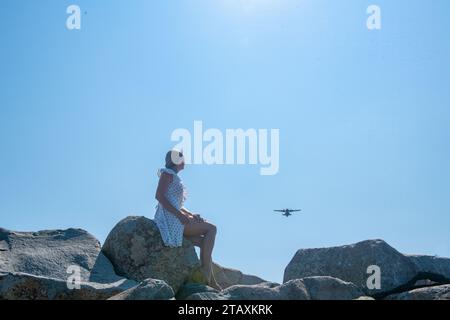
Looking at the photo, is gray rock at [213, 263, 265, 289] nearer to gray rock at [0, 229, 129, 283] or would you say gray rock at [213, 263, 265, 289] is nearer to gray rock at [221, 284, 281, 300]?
gray rock at [0, 229, 129, 283]

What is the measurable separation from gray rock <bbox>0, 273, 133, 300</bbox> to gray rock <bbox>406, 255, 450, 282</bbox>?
18.8ft

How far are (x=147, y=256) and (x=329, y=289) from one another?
3.61 meters

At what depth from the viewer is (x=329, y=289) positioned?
349 inches

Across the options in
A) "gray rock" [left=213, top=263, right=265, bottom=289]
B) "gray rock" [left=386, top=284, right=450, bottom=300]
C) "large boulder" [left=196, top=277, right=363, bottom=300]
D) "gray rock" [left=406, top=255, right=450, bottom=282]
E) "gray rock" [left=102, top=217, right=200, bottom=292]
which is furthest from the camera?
"gray rock" [left=213, top=263, right=265, bottom=289]

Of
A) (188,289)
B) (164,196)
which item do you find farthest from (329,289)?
(164,196)

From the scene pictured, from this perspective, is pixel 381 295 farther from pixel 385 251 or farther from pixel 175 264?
pixel 175 264

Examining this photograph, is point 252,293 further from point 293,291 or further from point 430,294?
point 430,294

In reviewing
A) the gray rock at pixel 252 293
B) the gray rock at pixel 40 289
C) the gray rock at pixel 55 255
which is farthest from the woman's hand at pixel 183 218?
the gray rock at pixel 252 293

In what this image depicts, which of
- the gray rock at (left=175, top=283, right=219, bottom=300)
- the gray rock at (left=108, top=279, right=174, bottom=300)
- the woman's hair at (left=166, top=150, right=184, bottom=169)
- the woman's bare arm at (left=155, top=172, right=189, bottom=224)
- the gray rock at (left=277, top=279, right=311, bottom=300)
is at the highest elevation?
the woman's hair at (left=166, top=150, right=184, bottom=169)

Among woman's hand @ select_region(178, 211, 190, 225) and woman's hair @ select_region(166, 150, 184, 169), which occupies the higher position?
woman's hair @ select_region(166, 150, 184, 169)

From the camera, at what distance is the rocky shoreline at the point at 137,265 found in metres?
9.24

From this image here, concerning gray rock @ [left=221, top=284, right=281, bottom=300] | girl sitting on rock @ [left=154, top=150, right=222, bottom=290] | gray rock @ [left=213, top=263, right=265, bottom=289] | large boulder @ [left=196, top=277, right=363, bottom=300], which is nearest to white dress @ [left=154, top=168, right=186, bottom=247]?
girl sitting on rock @ [left=154, top=150, right=222, bottom=290]

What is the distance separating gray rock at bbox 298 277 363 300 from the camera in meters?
8.75
